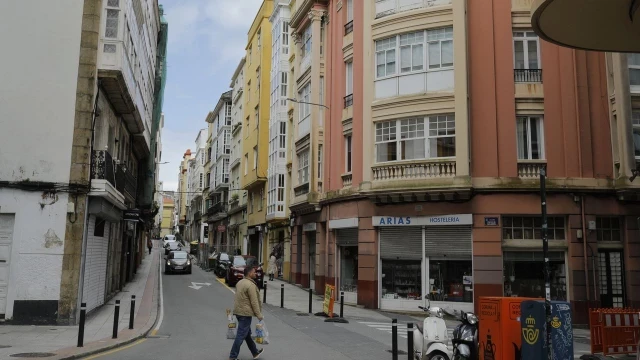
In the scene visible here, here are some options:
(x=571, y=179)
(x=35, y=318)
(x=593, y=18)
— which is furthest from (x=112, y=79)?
(x=571, y=179)

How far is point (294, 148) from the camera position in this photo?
30.4 metres

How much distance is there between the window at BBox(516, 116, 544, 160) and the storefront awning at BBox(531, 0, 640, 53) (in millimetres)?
10992

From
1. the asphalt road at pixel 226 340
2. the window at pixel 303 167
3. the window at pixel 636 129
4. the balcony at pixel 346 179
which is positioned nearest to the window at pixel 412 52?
the balcony at pixel 346 179

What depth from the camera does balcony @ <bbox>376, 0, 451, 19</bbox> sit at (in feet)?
66.1

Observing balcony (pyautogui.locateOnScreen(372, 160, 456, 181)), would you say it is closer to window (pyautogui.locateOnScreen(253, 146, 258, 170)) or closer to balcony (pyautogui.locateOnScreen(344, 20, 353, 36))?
balcony (pyautogui.locateOnScreen(344, 20, 353, 36))

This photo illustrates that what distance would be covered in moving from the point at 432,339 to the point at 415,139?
37.5 feet

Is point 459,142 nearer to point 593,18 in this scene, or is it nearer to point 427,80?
point 427,80


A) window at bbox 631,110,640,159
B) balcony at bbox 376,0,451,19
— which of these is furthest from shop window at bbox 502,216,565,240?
balcony at bbox 376,0,451,19

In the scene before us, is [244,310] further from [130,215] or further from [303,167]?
[303,167]

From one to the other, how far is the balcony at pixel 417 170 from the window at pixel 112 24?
33.2 ft

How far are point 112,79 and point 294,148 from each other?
15.6 meters

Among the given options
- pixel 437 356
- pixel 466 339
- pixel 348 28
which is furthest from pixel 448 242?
pixel 348 28

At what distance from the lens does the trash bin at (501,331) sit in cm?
907

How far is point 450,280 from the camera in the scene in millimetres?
19250
